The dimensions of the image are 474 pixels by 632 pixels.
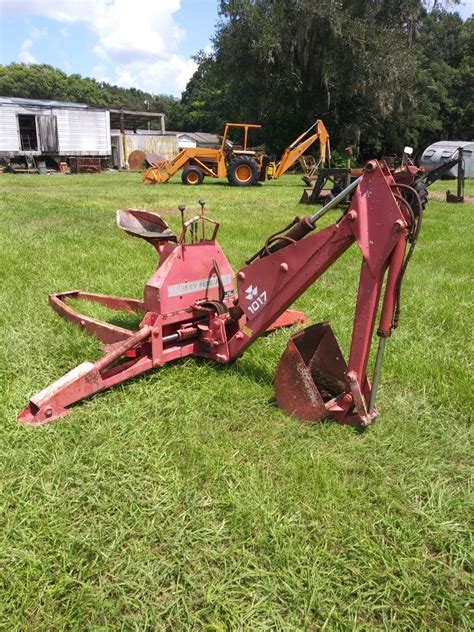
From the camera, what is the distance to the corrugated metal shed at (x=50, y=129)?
1136 inches

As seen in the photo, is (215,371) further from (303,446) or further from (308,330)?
(303,446)

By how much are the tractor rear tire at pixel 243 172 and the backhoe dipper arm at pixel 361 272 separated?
15.9 metres

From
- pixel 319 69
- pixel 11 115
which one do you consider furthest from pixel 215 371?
pixel 11 115

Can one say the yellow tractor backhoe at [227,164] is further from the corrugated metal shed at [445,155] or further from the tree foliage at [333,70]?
the tree foliage at [333,70]

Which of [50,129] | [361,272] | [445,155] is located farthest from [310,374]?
[50,129]

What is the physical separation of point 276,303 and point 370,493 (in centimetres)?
111

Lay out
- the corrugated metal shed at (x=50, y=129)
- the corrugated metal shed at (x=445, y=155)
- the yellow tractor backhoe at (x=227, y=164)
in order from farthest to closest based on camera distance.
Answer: the corrugated metal shed at (x=50, y=129), the corrugated metal shed at (x=445, y=155), the yellow tractor backhoe at (x=227, y=164)

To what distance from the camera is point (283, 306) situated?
2889 mm

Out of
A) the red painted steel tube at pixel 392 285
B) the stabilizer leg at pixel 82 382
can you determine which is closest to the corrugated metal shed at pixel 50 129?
the stabilizer leg at pixel 82 382

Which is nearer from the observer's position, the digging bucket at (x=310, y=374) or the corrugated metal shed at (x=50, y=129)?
the digging bucket at (x=310, y=374)

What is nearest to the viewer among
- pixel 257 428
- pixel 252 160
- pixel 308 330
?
pixel 257 428

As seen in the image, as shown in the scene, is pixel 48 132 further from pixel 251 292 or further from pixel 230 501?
pixel 230 501

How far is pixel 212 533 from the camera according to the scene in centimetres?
210

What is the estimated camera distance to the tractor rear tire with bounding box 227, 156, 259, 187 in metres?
18.3
